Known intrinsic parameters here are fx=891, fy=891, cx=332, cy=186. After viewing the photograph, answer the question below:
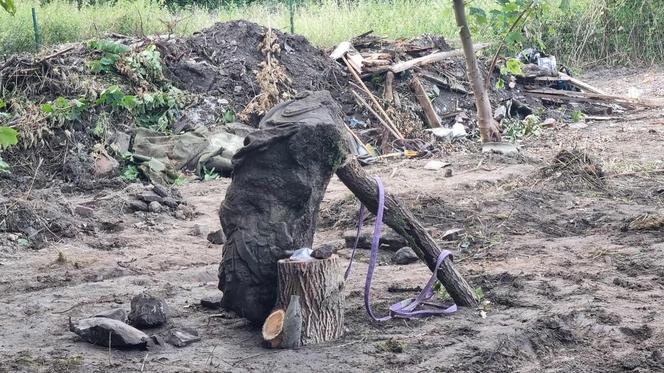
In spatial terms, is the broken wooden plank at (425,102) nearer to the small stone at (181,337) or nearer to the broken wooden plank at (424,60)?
the broken wooden plank at (424,60)

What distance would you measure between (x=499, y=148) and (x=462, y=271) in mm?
5752

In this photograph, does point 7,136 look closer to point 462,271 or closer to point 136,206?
point 462,271

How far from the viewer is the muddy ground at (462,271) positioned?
4.88 metres

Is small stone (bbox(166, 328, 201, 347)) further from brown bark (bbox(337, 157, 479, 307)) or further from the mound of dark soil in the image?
the mound of dark soil

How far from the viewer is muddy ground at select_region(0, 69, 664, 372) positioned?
16.0 ft

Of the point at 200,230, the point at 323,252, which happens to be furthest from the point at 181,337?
the point at 200,230

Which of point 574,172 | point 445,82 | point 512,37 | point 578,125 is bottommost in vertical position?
point 578,125

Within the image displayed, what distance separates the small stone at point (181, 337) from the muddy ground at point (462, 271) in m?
0.09

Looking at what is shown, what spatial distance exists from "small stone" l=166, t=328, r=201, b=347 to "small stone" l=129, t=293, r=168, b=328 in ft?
0.68

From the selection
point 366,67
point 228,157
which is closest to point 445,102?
point 366,67

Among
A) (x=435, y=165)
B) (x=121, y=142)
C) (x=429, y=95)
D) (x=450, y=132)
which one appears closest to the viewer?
(x=435, y=165)

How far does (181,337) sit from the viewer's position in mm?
5199

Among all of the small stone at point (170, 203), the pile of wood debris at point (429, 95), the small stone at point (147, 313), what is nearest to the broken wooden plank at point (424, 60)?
the pile of wood debris at point (429, 95)

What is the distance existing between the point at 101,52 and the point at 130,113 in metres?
1.26
